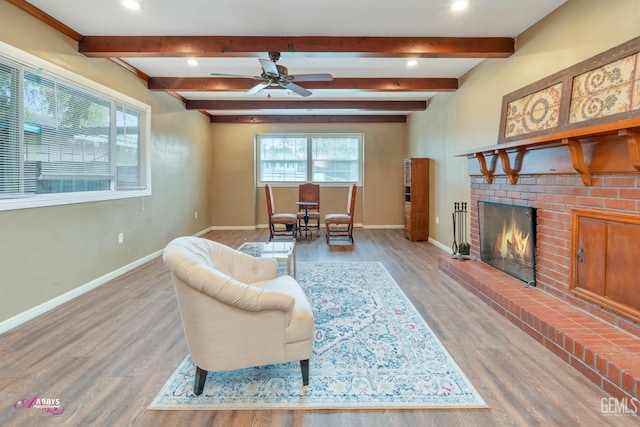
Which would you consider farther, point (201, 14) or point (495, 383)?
point (201, 14)

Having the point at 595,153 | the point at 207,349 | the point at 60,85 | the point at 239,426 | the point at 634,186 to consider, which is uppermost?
the point at 60,85

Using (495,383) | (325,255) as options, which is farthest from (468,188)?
(495,383)

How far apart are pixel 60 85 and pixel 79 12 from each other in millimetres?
702

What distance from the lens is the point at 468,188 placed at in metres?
4.82

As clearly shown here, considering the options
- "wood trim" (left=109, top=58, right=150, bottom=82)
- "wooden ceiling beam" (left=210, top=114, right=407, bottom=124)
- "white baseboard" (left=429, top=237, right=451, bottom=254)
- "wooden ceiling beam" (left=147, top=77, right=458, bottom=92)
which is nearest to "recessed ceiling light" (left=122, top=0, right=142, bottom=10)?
"wood trim" (left=109, top=58, right=150, bottom=82)

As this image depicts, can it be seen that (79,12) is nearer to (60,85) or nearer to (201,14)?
(60,85)

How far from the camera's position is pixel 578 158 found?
2.46 meters

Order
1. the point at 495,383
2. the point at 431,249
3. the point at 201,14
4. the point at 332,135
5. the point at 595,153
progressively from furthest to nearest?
1. the point at 332,135
2. the point at 431,249
3. the point at 201,14
4. the point at 595,153
5. the point at 495,383

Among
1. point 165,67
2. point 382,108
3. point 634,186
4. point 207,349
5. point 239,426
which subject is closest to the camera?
point 239,426

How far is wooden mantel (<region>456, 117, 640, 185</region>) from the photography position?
2004 millimetres

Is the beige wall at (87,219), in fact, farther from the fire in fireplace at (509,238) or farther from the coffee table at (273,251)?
the fire in fireplace at (509,238)

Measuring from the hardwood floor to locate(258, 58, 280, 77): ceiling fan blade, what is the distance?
2589mm

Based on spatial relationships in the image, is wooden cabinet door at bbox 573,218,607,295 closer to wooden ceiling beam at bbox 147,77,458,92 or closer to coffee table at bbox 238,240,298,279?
coffee table at bbox 238,240,298,279

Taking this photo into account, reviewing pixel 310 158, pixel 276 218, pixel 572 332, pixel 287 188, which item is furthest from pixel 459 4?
pixel 287 188
